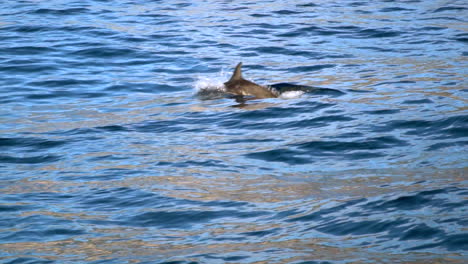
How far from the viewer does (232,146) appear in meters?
10.1

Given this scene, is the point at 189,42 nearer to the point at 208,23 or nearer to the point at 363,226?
the point at 208,23

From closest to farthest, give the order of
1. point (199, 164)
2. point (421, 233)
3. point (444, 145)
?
point (421, 233) → point (199, 164) → point (444, 145)

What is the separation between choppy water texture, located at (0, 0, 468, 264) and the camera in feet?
22.7

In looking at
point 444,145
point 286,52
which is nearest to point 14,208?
point 444,145

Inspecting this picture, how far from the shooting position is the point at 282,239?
6.90 metres

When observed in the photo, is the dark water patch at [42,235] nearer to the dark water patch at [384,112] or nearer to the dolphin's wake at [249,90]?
the dark water patch at [384,112]

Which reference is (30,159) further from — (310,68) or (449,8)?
(449,8)

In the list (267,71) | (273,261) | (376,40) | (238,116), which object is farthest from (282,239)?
(376,40)

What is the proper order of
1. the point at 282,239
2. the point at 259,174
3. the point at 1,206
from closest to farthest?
the point at 282,239 < the point at 1,206 < the point at 259,174

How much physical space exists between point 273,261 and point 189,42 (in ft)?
38.1

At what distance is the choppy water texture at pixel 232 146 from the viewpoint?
22.7 ft

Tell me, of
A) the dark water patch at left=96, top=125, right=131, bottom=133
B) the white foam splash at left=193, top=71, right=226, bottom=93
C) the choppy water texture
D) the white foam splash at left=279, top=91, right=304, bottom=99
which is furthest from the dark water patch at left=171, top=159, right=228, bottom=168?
the white foam splash at left=193, top=71, right=226, bottom=93

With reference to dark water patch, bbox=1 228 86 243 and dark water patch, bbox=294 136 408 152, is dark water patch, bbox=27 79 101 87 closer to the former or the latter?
dark water patch, bbox=294 136 408 152

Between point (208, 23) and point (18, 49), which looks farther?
point (208, 23)
